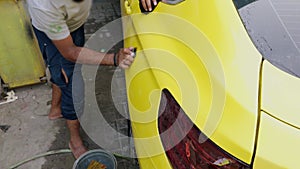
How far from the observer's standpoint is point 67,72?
2.18 meters

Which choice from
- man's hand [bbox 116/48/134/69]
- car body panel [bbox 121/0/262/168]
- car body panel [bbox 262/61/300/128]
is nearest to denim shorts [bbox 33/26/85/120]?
man's hand [bbox 116/48/134/69]

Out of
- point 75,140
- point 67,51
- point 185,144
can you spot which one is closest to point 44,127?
point 75,140

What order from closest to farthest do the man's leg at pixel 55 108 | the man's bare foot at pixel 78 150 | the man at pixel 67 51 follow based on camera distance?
1. the man at pixel 67 51
2. the man's bare foot at pixel 78 150
3. the man's leg at pixel 55 108

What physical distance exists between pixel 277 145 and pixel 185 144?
0.34m

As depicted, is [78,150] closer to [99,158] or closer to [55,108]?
[99,158]

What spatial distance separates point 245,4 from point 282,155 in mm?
626

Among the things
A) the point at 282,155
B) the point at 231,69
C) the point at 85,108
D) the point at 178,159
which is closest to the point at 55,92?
the point at 85,108

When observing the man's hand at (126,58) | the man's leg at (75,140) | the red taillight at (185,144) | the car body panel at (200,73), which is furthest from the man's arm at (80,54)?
the man's leg at (75,140)

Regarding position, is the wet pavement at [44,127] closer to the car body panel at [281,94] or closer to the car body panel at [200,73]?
the car body panel at [200,73]

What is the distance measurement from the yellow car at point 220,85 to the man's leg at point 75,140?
104 centimetres

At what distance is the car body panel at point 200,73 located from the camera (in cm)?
109

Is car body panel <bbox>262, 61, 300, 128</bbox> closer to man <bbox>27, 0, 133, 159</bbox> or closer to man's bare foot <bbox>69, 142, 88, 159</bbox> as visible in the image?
man <bbox>27, 0, 133, 159</bbox>

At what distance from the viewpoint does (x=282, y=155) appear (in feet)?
3.28

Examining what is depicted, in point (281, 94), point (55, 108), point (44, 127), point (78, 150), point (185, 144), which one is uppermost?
point (281, 94)
